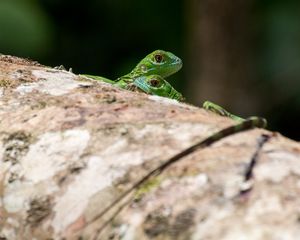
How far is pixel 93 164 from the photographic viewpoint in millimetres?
2639

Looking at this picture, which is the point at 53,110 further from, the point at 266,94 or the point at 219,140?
the point at 266,94

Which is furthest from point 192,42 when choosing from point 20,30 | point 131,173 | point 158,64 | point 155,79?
point 131,173

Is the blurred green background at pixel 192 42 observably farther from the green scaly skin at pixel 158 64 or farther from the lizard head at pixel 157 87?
the lizard head at pixel 157 87

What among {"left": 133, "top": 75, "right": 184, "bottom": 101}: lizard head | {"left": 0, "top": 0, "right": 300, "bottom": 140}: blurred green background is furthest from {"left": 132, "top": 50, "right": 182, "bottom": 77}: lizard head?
{"left": 0, "top": 0, "right": 300, "bottom": 140}: blurred green background

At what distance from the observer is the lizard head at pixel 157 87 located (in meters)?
3.55

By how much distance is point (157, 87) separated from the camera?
11.7 feet

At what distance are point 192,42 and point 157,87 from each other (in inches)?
258

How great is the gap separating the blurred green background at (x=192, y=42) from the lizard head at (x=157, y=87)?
562 cm

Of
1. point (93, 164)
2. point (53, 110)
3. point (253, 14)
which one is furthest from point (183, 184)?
point (253, 14)

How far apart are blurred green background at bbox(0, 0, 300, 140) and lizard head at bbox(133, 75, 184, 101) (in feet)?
18.4

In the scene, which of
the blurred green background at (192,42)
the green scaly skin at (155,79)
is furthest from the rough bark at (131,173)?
the blurred green background at (192,42)

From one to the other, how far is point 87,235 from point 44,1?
909cm

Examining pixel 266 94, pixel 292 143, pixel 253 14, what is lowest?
pixel 266 94

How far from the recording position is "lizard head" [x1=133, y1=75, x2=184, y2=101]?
3.55 m
